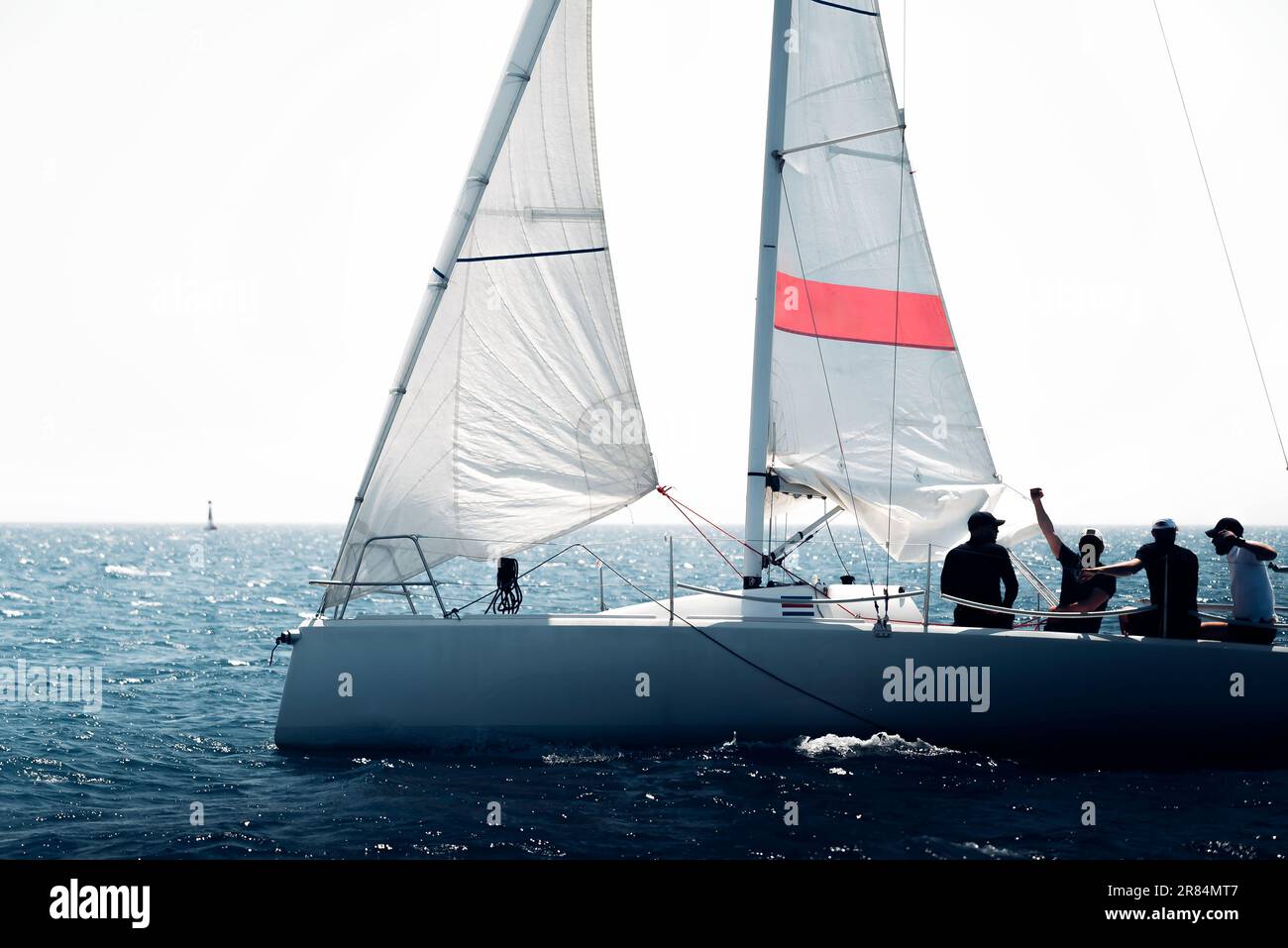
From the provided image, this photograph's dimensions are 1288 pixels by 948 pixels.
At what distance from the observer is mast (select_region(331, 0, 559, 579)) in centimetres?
855

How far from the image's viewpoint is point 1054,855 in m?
6.20

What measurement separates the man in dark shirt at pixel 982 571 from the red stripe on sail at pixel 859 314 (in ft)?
7.13

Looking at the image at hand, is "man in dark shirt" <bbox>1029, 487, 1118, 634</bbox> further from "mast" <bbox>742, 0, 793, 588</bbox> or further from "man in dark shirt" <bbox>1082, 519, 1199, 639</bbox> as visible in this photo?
"mast" <bbox>742, 0, 793, 588</bbox>

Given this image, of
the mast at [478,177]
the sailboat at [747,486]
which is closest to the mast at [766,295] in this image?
the sailboat at [747,486]

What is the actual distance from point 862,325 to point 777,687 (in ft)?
11.9

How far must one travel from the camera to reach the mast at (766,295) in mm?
9242

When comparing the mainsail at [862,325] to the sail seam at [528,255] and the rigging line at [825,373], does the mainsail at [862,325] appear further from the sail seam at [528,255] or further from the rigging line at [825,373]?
the sail seam at [528,255]

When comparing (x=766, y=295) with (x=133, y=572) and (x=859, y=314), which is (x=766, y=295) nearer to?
(x=859, y=314)

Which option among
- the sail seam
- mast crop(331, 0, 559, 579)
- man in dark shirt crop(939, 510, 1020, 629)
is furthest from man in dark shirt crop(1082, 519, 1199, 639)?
mast crop(331, 0, 559, 579)

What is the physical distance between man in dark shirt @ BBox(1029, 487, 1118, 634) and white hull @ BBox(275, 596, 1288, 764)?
0.60 meters

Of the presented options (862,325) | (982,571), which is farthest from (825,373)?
(982,571)
